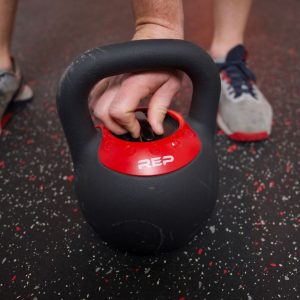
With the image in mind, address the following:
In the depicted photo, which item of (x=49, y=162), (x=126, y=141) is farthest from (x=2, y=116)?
(x=126, y=141)

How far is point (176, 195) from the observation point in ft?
1.67

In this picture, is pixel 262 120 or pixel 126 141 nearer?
pixel 126 141

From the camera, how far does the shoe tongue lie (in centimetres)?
96

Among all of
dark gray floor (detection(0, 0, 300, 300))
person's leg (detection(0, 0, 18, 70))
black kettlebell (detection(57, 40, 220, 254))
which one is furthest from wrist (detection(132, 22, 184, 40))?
person's leg (detection(0, 0, 18, 70))

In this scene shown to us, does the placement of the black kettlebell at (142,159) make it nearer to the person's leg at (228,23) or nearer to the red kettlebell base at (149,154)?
the red kettlebell base at (149,154)

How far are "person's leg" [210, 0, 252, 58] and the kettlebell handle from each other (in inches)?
20.2

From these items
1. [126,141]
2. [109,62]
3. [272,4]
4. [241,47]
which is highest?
[109,62]

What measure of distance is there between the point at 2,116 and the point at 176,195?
69 centimetres

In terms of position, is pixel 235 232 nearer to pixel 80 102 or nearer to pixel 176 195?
pixel 176 195

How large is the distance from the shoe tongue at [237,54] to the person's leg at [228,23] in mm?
20

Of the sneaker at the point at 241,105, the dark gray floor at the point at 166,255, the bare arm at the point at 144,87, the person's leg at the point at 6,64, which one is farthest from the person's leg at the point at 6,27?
the sneaker at the point at 241,105

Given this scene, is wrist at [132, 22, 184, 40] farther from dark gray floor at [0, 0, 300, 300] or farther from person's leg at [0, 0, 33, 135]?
person's leg at [0, 0, 33, 135]

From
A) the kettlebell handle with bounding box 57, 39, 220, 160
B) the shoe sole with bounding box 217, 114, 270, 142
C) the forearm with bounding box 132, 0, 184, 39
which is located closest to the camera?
the kettlebell handle with bounding box 57, 39, 220, 160

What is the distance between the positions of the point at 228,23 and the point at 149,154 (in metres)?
0.63
